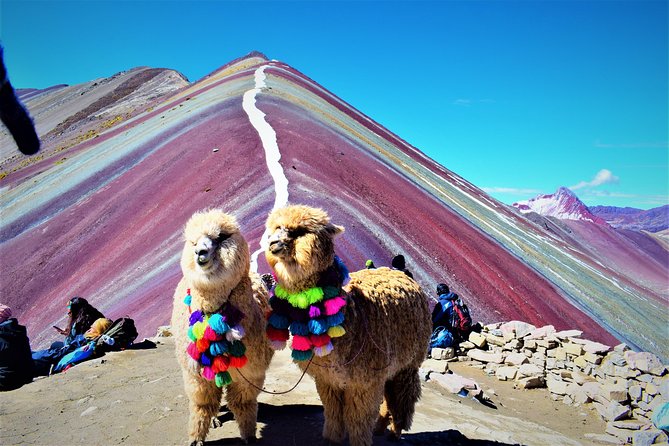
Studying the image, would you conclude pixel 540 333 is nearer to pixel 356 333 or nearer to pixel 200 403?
pixel 356 333

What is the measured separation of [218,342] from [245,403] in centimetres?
65

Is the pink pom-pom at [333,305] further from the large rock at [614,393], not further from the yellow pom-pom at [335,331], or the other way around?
the large rock at [614,393]

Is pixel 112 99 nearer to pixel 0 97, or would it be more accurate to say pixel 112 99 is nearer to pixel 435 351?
pixel 435 351

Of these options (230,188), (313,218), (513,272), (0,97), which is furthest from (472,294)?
(0,97)

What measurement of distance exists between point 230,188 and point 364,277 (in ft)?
25.2

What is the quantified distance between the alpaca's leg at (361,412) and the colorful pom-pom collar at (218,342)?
81 cm

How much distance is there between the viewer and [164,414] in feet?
12.6

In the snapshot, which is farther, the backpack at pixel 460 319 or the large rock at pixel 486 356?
the backpack at pixel 460 319

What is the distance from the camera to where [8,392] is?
177 inches

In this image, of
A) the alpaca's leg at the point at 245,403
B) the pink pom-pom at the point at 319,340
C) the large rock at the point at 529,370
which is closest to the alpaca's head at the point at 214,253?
the pink pom-pom at the point at 319,340

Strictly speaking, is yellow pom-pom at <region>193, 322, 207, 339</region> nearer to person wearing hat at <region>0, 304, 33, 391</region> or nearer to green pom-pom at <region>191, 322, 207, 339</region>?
green pom-pom at <region>191, 322, 207, 339</region>

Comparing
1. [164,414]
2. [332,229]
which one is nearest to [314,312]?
[332,229]

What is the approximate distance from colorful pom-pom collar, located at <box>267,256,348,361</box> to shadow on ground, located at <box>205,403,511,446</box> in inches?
34.6

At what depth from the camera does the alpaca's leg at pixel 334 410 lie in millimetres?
3313
